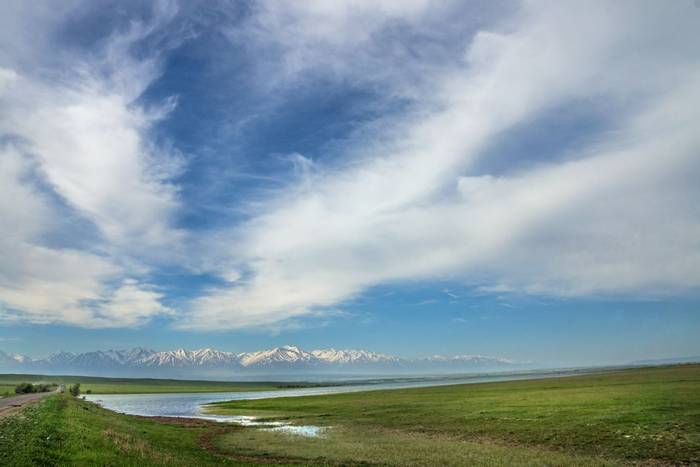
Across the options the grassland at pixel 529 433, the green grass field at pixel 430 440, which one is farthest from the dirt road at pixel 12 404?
the grassland at pixel 529 433

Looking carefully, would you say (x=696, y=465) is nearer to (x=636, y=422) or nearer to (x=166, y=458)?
(x=636, y=422)

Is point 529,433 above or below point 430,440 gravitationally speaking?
above

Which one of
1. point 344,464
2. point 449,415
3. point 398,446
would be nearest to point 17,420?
point 344,464

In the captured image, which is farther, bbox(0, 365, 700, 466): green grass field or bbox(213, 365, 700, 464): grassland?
bbox(213, 365, 700, 464): grassland

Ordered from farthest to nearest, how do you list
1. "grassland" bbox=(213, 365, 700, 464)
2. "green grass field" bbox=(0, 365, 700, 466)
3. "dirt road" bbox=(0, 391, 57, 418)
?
"dirt road" bbox=(0, 391, 57, 418) < "grassland" bbox=(213, 365, 700, 464) < "green grass field" bbox=(0, 365, 700, 466)

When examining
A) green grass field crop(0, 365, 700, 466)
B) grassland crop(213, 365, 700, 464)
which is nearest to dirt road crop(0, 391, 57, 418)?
green grass field crop(0, 365, 700, 466)

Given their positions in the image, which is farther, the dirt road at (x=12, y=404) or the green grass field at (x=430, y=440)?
the dirt road at (x=12, y=404)

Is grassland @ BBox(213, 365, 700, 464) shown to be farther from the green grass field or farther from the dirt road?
the dirt road

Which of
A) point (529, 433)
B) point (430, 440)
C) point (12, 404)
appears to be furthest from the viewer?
point (12, 404)

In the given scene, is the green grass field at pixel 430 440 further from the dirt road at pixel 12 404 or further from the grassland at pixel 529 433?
the dirt road at pixel 12 404

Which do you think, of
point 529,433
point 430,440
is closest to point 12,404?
point 430,440

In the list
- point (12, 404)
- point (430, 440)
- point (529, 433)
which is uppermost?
point (12, 404)

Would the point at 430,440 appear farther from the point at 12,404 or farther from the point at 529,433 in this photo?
the point at 12,404

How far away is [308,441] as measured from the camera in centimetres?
4544
